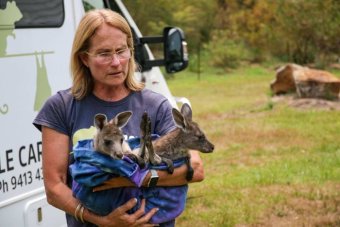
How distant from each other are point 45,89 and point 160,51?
17615 millimetres

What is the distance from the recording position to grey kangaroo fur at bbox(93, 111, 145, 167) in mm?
2494

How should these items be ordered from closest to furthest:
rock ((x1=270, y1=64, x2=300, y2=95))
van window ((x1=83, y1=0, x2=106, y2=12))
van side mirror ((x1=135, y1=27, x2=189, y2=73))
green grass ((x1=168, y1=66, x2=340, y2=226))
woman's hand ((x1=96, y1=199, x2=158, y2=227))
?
1. woman's hand ((x1=96, y1=199, x2=158, y2=227))
2. van window ((x1=83, y1=0, x2=106, y2=12))
3. van side mirror ((x1=135, y1=27, x2=189, y2=73))
4. green grass ((x1=168, y1=66, x2=340, y2=226))
5. rock ((x1=270, y1=64, x2=300, y2=95))

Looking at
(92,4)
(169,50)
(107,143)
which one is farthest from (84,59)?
(169,50)

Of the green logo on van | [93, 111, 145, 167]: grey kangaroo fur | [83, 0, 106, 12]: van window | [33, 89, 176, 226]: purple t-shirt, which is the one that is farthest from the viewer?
[83, 0, 106, 12]: van window

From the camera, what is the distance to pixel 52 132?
2775mm

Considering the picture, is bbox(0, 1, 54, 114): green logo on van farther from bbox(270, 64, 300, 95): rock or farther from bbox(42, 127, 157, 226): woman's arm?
bbox(270, 64, 300, 95): rock

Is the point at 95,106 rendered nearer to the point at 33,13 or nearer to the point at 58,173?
the point at 58,173

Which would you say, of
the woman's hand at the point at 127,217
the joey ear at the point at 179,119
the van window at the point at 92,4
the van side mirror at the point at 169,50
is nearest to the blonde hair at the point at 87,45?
the joey ear at the point at 179,119

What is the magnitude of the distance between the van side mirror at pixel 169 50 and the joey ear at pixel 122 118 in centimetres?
318

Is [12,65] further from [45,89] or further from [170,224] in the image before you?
[170,224]

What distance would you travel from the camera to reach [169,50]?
5.82 metres

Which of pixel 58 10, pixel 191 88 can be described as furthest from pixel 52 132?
pixel 191 88

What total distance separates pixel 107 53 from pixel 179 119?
0.44m

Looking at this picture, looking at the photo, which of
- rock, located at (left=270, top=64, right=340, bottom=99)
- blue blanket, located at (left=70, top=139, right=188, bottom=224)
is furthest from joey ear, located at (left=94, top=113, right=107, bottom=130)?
rock, located at (left=270, top=64, right=340, bottom=99)
